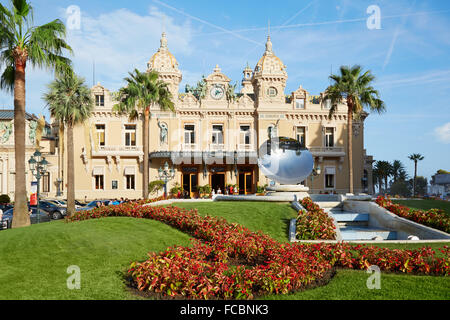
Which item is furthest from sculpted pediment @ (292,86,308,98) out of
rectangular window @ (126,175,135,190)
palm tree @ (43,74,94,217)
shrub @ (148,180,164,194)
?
palm tree @ (43,74,94,217)

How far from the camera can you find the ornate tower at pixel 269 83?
132ft

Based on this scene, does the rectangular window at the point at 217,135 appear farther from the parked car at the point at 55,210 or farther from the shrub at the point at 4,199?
the shrub at the point at 4,199

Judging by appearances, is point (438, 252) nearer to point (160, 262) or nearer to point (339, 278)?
point (339, 278)

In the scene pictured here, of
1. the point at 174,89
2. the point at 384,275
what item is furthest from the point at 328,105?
the point at 384,275

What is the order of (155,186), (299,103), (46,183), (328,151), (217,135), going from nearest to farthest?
(155,186), (46,183), (217,135), (328,151), (299,103)

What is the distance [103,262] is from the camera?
31.2 ft

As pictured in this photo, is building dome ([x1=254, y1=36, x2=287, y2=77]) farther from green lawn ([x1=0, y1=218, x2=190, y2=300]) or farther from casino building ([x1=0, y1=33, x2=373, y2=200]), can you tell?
green lawn ([x1=0, y1=218, x2=190, y2=300])

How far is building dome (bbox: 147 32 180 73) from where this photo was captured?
39688 millimetres

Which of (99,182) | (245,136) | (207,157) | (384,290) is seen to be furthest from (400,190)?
(384,290)

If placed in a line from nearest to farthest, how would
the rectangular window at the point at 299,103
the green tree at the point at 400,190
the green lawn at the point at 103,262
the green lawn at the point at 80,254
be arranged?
the green lawn at the point at 103,262
the green lawn at the point at 80,254
the rectangular window at the point at 299,103
the green tree at the point at 400,190

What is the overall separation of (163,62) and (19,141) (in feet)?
85.7

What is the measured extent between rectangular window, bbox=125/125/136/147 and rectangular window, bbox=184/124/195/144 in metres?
5.79

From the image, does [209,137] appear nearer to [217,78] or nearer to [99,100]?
[217,78]

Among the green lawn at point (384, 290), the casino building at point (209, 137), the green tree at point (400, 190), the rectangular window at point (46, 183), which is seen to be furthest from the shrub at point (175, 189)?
the green tree at point (400, 190)
